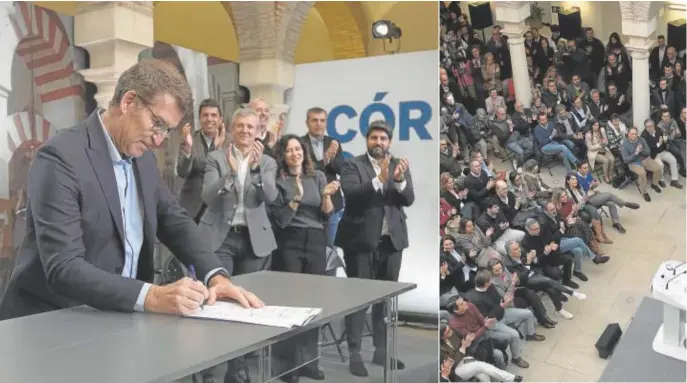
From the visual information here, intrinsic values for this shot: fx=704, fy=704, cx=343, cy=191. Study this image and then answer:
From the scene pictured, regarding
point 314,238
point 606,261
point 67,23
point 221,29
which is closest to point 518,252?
point 606,261

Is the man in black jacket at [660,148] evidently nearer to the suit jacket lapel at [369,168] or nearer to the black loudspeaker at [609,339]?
the black loudspeaker at [609,339]

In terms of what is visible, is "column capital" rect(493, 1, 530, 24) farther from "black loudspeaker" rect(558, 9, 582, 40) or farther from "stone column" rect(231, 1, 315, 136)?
"stone column" rect(231, 1, 315, 136)

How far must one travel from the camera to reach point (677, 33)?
3576mm

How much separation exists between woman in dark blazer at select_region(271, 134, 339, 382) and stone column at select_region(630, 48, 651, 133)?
1669mm

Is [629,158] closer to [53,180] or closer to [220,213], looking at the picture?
[220,213]

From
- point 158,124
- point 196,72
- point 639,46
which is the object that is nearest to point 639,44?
point 639,46

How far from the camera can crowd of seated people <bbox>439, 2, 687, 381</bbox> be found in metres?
3.70

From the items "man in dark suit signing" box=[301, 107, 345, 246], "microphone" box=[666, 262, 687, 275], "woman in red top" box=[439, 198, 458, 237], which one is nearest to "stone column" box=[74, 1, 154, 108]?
"man in dark suit signing" box=[301, 107, 345, 246]

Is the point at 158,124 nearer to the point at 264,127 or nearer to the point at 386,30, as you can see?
the point at 264,127

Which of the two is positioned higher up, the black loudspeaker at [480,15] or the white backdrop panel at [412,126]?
the black loudspeaker at [480,15]

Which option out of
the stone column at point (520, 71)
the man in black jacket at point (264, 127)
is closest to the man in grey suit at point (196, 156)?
the man in black jacket at point (264, 127)

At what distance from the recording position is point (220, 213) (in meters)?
3.91

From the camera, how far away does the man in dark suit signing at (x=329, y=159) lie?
162 inches

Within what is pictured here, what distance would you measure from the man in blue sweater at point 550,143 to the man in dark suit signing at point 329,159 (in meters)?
1.11
